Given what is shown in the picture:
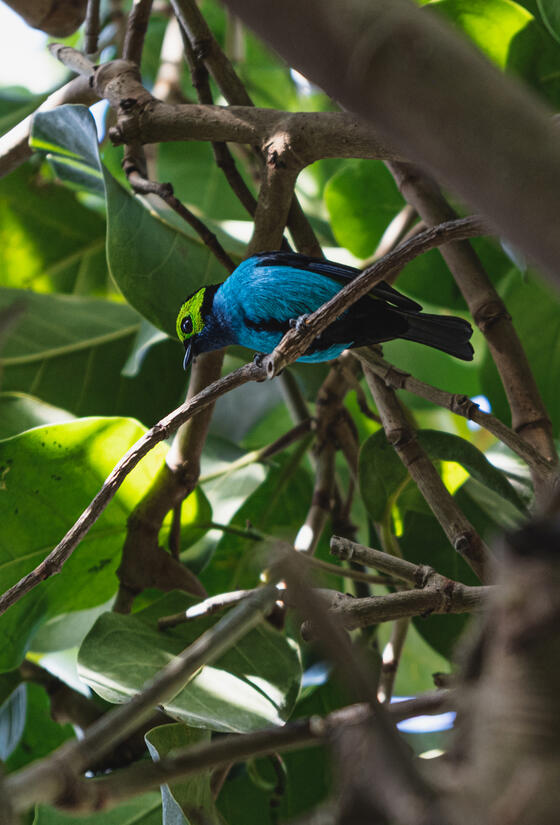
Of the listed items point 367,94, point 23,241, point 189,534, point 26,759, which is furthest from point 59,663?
point 367,94

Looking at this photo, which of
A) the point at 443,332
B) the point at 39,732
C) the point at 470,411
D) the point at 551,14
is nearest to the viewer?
the point at 470,411

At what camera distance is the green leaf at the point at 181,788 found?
1.17m

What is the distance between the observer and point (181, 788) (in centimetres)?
121

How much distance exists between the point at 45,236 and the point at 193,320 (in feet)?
3.50

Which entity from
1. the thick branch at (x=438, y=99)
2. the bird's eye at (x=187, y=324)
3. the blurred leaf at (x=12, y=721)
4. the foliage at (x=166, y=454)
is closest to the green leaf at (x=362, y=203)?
the foliage at (x=166, y=454)

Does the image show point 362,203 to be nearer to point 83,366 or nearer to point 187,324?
point 187,324

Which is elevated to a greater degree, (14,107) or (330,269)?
(14,107)

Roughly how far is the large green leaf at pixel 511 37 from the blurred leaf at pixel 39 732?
177 cm

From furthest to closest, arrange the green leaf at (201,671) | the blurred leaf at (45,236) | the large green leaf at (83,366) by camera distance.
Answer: the blurred leaf at (45,236)
the large green leaf at (83,366)
the green leaf at (201,671)

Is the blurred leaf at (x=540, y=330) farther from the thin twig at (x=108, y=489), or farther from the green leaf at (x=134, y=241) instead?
the thin twig at (x=108, y=489)

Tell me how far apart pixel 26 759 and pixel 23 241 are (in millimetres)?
1430

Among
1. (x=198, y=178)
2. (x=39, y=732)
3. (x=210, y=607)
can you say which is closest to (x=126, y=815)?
(x=210, y=607)

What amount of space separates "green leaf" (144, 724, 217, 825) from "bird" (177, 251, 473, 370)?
2.46 feet

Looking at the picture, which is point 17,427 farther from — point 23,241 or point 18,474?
point 23,241
